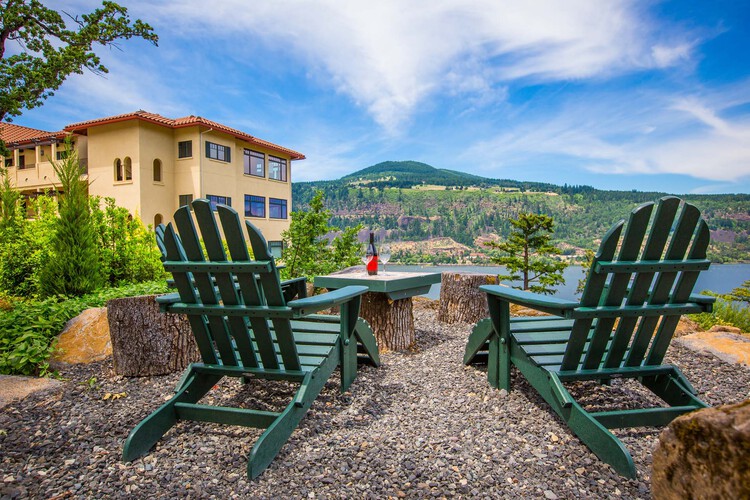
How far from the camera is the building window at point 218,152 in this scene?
734 inches

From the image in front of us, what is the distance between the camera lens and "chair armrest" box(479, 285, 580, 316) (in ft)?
6.80

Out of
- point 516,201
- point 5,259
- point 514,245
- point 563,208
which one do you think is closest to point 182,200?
point 5,259

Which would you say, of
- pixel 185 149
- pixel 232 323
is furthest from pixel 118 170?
pixel 232 323

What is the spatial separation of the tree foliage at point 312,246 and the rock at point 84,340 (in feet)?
14.4

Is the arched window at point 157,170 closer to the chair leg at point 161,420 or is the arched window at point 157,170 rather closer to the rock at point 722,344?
the chair leg at point 161,420

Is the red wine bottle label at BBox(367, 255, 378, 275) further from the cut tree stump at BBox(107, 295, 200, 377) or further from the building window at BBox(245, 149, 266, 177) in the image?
the building window at BBox(245, 149, 266, 177)

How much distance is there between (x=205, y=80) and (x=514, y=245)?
1030 cm

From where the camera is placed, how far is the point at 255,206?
21594 mm

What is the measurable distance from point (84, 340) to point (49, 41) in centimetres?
893

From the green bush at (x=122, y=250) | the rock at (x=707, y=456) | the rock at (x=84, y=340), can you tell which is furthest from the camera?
the green bush at (x=122, y=250)

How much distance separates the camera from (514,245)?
12.9 m

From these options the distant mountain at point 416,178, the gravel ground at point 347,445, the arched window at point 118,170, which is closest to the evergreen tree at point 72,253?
the gravel ground at point 347,445

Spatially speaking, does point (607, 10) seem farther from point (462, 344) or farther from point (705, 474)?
point (705, 474)

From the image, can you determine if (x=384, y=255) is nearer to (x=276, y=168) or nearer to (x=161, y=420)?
(x=161, y=420)
